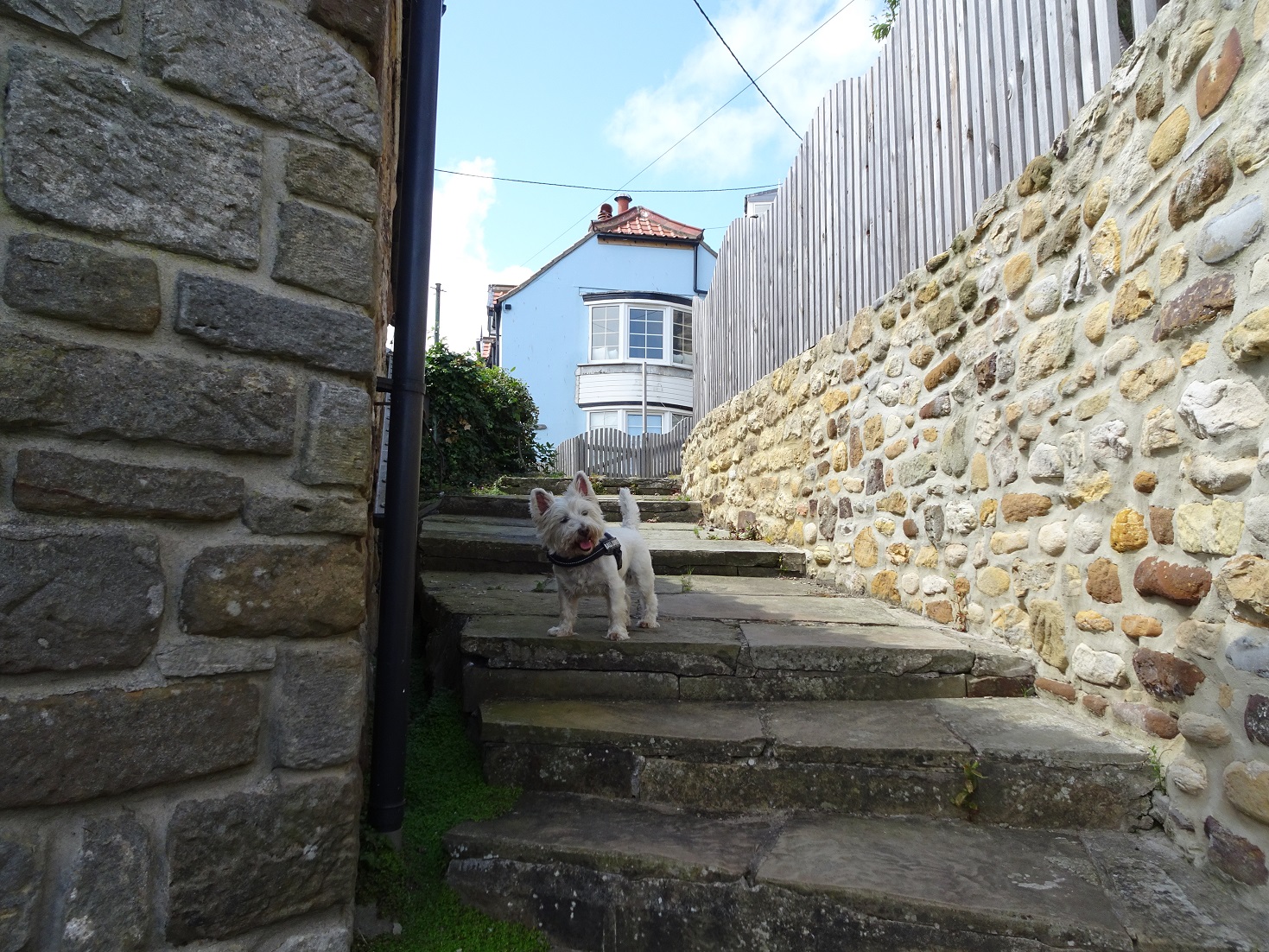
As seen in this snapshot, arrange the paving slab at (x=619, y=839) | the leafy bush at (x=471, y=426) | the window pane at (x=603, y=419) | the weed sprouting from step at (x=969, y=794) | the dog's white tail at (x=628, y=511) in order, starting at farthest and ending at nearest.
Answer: the window pane at (x=603, y=419), the leafy bush at (x=471, y=426), the dog's white tail at (x=628, y=511), the weed sprouting from step at (x=969, y=794), the paving slab at (x=619, y=839)

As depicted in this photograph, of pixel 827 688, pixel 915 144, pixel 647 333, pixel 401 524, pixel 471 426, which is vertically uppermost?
pixel 647 333

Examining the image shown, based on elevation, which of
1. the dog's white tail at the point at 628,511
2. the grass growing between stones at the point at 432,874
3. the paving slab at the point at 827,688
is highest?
the dog's white tail at the point at 628,511

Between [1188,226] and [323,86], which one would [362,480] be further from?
[1188,226]

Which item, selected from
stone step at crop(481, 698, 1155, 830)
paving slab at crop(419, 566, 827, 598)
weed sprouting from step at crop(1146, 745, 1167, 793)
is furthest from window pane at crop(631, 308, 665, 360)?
weed sprouting from step at crop(1146, 745, 1167, 793)

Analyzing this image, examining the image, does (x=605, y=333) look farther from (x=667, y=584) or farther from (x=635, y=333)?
(x=667, y=584)

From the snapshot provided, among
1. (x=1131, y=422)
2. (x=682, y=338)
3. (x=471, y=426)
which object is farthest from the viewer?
(x=682, y=338)

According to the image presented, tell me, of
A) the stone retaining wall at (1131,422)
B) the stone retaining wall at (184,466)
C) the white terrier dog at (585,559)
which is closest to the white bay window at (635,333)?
the stone retaining wall at (1131,422)

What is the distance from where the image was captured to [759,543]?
20.0 ft

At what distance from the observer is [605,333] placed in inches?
804

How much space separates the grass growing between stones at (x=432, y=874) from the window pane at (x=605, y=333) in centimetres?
1813

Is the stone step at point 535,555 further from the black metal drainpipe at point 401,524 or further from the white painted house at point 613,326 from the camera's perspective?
the white painted house at point 613,326

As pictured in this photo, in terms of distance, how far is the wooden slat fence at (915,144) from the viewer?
3062mm

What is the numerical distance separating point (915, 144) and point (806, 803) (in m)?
3.57

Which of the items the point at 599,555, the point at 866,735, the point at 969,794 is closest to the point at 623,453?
the point at 599,555
